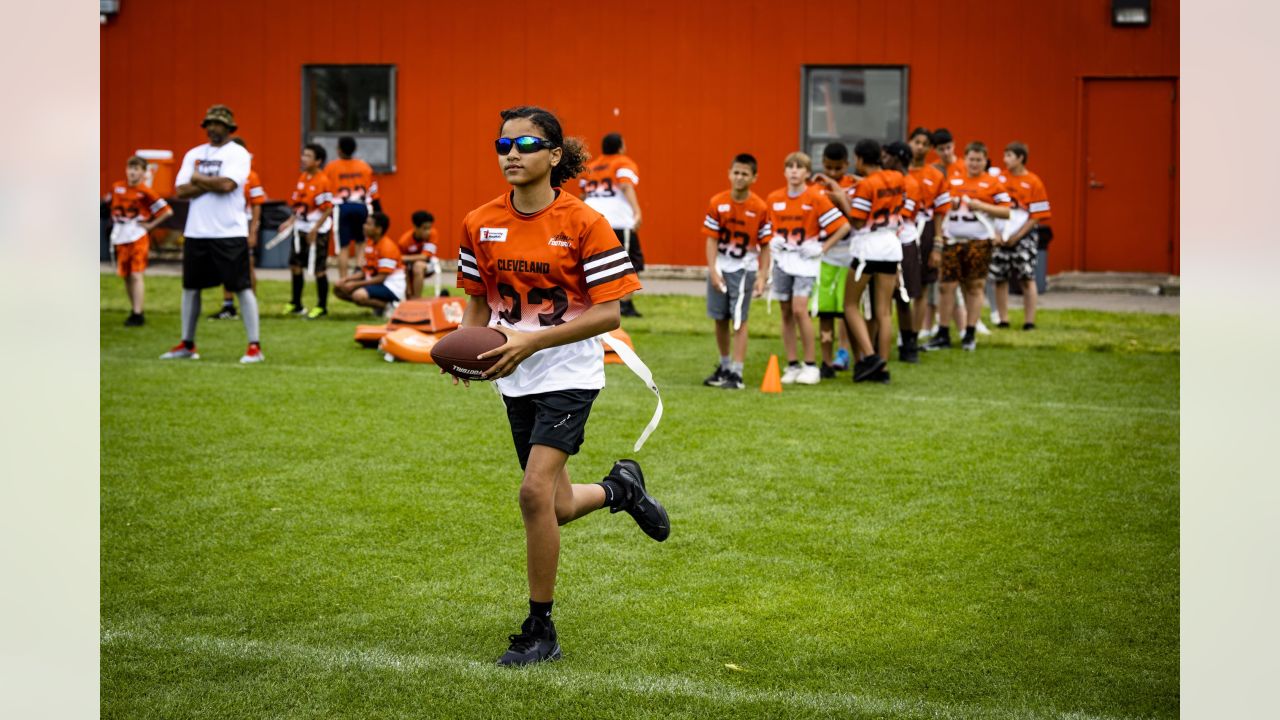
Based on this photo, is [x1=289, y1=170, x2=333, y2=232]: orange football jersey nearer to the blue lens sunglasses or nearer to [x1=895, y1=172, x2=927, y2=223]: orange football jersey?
[x1=895, y1=172, x2=927, y2=223]: orange football jersey

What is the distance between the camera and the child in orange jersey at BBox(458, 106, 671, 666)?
456cm

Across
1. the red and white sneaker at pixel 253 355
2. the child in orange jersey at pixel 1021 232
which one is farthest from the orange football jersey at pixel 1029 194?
the red and white sneaker at pixel 253 355

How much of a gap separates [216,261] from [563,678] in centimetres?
782

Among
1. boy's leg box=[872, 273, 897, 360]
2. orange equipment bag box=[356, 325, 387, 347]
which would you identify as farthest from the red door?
orange equipment bag box=[356, 325, 387, 347]

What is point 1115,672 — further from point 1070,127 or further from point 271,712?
point 1070,127

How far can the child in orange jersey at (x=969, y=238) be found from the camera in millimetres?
13172

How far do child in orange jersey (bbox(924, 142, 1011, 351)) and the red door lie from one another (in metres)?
8.06

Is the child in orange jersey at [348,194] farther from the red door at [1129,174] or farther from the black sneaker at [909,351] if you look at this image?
the red door at [1129,174]

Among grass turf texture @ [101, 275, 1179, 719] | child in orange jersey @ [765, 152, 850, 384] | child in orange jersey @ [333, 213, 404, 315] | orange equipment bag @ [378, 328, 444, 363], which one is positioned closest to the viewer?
grass turf texture @ [101, 275, 1179, 719]

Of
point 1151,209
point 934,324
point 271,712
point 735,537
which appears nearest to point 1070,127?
point 1151,209

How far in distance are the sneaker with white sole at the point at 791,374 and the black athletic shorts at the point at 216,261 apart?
14.4 feet

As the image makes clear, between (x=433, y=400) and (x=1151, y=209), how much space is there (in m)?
14.2

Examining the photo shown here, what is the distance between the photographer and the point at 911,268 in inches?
491
